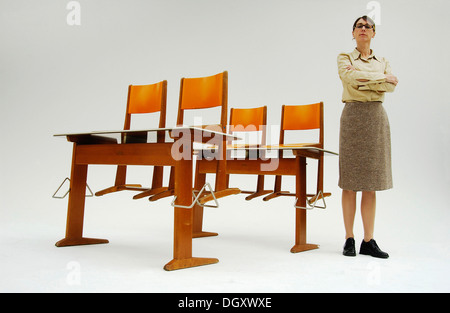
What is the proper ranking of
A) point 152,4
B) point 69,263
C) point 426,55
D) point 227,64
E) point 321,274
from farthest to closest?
1. point 152,4
2. point 227,64
3. point 426,55
4. point 69,263
5. point 321,274

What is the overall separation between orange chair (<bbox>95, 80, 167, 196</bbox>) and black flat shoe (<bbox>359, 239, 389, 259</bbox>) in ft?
4.18

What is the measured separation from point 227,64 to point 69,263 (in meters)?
3.37

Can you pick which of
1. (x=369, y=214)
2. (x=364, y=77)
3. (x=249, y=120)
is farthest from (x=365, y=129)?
(x=249, y=120)

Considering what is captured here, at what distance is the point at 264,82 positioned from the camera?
4.81 metres

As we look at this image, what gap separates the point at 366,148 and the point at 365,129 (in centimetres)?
11

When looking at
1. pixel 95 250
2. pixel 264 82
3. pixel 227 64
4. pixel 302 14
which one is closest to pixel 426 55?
pixel 302 14

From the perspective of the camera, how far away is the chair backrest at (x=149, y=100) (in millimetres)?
2713

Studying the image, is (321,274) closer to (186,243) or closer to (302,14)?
(186,243)

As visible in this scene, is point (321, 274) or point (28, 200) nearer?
point (321, 274)

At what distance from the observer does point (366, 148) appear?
8.06ft

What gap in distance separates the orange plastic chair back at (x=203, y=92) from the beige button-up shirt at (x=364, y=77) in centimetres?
76

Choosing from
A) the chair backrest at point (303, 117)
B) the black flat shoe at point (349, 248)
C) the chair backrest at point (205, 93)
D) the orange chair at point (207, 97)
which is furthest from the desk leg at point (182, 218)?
the chair backrest at point (303, 117)

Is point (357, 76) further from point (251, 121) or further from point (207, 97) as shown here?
point (251, 121)

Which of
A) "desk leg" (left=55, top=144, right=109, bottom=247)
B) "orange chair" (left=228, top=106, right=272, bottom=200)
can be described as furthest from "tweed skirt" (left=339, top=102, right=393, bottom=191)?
"desk leg" (left=55, top=144, right=109, bottom=247)
